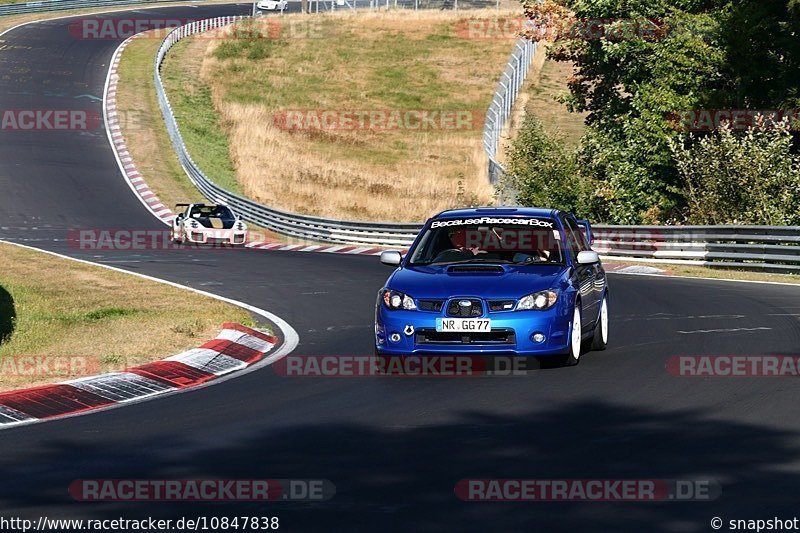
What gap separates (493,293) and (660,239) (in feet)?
61.8

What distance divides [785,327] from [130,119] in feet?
162

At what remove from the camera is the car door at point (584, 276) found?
1373 centimetres

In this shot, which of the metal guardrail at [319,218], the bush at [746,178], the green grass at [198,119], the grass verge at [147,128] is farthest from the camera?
the green grass at [198,119]

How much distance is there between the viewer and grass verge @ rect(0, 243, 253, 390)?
1350 cm

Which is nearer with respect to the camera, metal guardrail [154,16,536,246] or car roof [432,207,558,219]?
car roof [432,207,558,219]

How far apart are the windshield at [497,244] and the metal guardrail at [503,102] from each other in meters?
28.4

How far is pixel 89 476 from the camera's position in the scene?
8055 mm

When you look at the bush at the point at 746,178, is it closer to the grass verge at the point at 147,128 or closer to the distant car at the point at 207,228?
the distant car at the point at 207,228

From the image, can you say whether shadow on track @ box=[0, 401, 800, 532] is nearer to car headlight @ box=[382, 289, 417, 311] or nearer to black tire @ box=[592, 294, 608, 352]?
car headlight @ box=[382, 289, 417, 311]

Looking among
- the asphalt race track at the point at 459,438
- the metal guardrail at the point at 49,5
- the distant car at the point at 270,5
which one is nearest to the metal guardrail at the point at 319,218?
the asphalt race track at the point at 459,438

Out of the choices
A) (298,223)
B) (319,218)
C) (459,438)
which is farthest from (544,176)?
(459,438)

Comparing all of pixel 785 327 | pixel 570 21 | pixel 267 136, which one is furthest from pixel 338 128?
pixel 785 327

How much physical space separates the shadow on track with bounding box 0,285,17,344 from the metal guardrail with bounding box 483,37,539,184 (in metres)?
24.4

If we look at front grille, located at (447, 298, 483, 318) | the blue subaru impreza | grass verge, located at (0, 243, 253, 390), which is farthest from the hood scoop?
grass verge, located at (0, 243, 253, 390)
